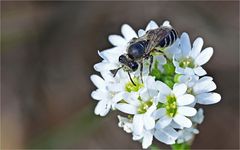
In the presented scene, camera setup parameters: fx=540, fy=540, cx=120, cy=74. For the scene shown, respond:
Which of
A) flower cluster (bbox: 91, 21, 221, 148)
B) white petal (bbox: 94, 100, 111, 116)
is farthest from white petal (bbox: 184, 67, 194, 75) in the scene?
white petal (bbox: 94, 100, 111, 116)

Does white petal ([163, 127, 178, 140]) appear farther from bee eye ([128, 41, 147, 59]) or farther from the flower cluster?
bee eye ([128, 41, 147, 59])

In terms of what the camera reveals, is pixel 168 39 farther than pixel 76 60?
No

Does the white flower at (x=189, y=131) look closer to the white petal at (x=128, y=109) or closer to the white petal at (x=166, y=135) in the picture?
the white petal at (x=166, y=135)

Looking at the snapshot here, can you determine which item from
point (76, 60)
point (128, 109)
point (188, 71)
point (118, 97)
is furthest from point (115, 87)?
point (76, 60)

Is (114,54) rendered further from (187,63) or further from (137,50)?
(187,63)

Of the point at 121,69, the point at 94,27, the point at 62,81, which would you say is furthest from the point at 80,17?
the point at 121,69

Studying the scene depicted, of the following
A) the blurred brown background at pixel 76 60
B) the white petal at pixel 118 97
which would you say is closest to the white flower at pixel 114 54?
the white petal at pixel 118 97
